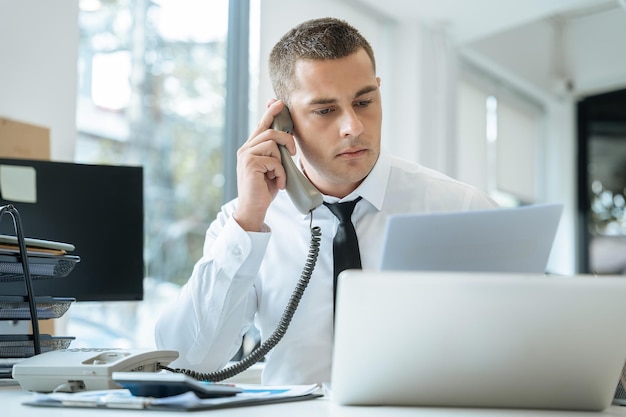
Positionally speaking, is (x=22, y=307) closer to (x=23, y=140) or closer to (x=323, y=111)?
(x=323, y=111)

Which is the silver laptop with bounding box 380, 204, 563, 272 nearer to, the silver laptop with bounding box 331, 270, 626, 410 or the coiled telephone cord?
the silver laptop with bounding box 331, 270, 626, 410

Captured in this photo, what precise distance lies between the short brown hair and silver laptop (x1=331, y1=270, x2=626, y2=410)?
1049mm

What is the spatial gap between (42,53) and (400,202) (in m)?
1.31

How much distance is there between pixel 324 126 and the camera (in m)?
1.80

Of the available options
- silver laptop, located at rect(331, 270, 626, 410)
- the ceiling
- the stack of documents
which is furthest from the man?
the ceiling

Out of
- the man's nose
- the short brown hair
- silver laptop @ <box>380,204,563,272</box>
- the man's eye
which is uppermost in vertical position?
the short brown hair

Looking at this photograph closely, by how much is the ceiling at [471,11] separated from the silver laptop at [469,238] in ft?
12.2

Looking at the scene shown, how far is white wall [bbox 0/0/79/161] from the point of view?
7.50 ft

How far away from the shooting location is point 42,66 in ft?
7.88

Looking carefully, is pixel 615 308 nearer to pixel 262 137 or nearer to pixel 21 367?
pixel 21 367

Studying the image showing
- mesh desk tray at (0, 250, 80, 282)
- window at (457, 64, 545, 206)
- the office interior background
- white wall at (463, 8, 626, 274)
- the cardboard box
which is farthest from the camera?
white wall at (463, 8, 626, 274)

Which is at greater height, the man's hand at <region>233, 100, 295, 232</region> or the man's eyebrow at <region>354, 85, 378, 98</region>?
the man's eyebrow at <region>354, 85, 378, 98</region>

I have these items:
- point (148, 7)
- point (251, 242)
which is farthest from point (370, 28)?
point (251, 242)

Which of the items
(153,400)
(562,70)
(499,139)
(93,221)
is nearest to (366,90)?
(93,221)
